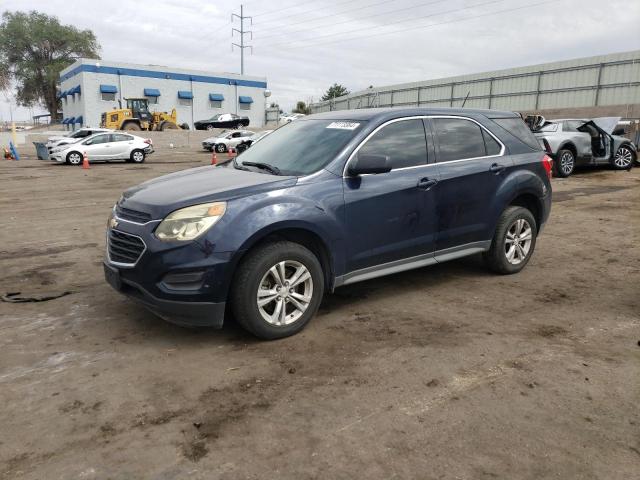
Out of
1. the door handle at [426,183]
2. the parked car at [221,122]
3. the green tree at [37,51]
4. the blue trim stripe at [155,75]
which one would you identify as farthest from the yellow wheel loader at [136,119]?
the door handle at [426,183]

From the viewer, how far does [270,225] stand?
392 centimetres

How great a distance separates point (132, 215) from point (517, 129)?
415cm

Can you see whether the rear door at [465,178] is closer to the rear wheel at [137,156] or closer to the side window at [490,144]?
the side window at [490,144]

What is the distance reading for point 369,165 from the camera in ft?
14.0

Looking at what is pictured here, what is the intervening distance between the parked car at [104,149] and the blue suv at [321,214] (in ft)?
64.5

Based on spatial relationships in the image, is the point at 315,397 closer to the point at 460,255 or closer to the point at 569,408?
the point at 569,408

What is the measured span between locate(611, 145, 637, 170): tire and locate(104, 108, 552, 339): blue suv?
12935 millimetres

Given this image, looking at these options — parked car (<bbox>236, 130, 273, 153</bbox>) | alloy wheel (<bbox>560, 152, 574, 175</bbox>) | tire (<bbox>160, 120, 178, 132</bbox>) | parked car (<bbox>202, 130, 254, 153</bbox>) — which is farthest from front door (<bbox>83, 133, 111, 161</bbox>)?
alloy wheel (<bbox>560, 152, 574, 175</bbox>)

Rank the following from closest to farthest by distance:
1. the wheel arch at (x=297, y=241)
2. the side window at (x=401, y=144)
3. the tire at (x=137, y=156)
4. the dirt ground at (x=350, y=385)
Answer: the dirt ground at (x=350, y=385) → the wheel arch at (x=297, y=241) → the side window at (x=401, y=144) → the tire at (x=137, y=156)

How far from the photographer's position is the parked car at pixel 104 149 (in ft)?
73.4

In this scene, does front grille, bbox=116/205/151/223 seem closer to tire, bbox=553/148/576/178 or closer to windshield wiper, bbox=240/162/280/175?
windshield wiper, bbox=240/162/280/175

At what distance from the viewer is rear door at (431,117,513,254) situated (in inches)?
198

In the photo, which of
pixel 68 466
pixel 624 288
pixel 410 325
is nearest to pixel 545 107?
pixel 624 288

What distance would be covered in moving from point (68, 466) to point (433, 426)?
6.24ft
